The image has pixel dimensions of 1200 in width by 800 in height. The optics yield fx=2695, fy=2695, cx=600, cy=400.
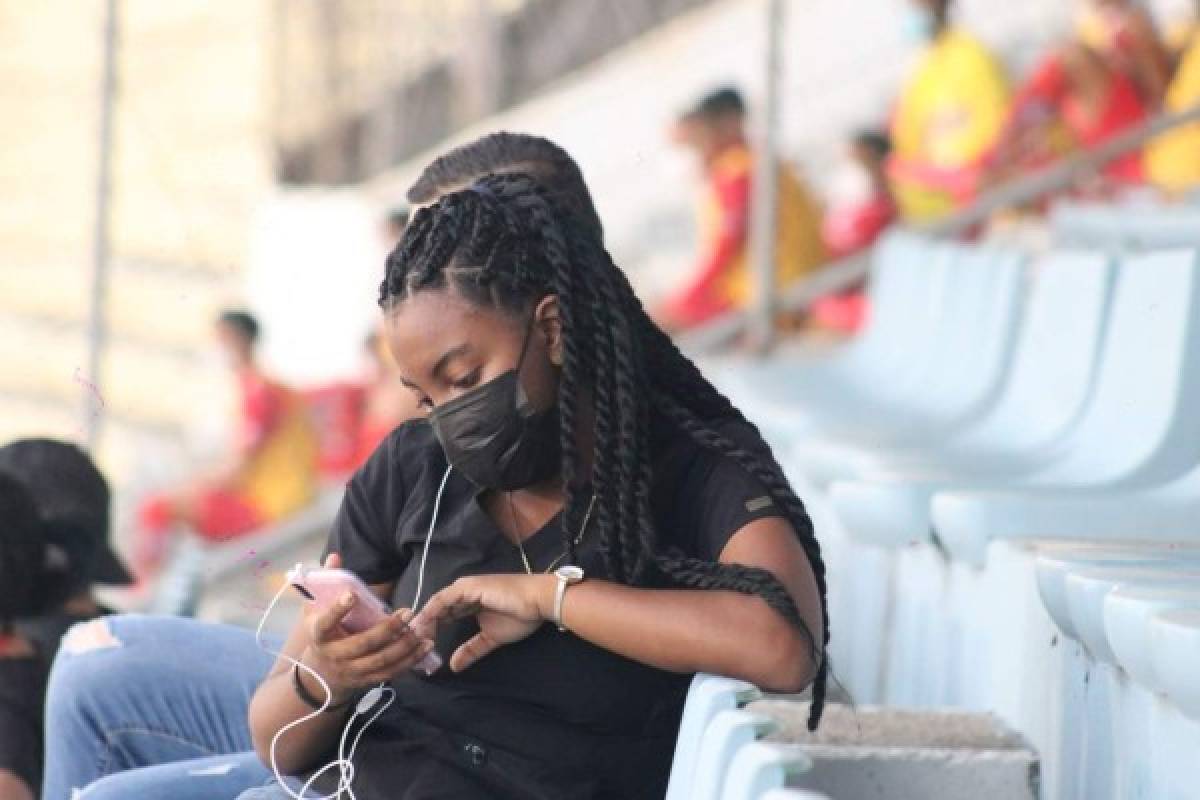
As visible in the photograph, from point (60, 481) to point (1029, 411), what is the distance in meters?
1.86

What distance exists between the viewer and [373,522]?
3.19 metres

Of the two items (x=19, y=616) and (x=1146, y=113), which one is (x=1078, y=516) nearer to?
(x=19, y=616)

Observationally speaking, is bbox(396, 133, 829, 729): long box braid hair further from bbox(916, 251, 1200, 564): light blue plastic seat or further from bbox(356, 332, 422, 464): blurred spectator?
bbox(356, 332, 422, 464): blurred spectator

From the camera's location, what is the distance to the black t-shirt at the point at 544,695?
9.80 feet

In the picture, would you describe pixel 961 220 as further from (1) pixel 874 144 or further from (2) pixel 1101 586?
(2) pixel 1101 586

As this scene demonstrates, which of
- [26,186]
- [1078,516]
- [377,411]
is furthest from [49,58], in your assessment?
[1078,516]

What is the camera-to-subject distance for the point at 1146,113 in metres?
8.38

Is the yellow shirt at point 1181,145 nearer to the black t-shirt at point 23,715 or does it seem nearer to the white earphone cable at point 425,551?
the black t-shirt at point 23,715

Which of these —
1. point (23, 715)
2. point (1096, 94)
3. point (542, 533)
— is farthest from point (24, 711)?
point (1096, 94)

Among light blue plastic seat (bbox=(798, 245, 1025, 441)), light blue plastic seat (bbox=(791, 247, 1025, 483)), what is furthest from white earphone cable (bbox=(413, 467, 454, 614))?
light blue plastic seat (bbox=(798, 245, 1025, 441))

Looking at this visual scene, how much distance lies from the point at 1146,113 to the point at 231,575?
3204 mm

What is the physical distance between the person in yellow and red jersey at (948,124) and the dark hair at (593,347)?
571 cm

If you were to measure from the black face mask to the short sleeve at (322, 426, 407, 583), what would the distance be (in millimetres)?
187

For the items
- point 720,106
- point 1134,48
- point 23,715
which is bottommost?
point 23,715
